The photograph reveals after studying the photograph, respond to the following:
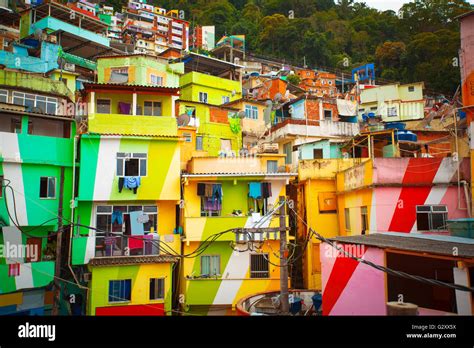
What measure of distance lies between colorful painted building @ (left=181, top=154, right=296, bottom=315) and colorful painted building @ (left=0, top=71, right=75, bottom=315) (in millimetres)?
4776

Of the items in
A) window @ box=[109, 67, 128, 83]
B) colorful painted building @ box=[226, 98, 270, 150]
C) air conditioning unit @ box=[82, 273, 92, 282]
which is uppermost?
window @ box=[109, 67, 128, 83]

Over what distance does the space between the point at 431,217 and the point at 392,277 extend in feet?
12.4

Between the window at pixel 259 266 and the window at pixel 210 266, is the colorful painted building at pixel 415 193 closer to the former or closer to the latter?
the window at pixel 259 266

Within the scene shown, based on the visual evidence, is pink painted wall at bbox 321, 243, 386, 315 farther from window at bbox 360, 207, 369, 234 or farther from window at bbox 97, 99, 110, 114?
window at bbox 97, 99, 110, 114

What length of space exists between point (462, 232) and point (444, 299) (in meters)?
2.14

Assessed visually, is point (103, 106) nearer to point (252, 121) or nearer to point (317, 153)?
point (252, 121)

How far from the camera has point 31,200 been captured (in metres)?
12.3

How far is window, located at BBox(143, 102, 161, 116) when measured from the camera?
15.3m

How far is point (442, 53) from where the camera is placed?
41.2 feet

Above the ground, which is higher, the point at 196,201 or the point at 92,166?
the point at 92,166

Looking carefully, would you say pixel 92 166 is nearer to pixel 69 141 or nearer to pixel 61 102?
pixel 69 141

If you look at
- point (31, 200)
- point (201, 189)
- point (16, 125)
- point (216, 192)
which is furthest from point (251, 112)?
point (31, 200)

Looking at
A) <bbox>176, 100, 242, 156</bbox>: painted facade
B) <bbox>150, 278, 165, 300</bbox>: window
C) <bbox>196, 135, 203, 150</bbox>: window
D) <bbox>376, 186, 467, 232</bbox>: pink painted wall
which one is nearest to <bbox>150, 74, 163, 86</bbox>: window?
<bbox>176, 100, 242, 156</bbox>: painted facade
